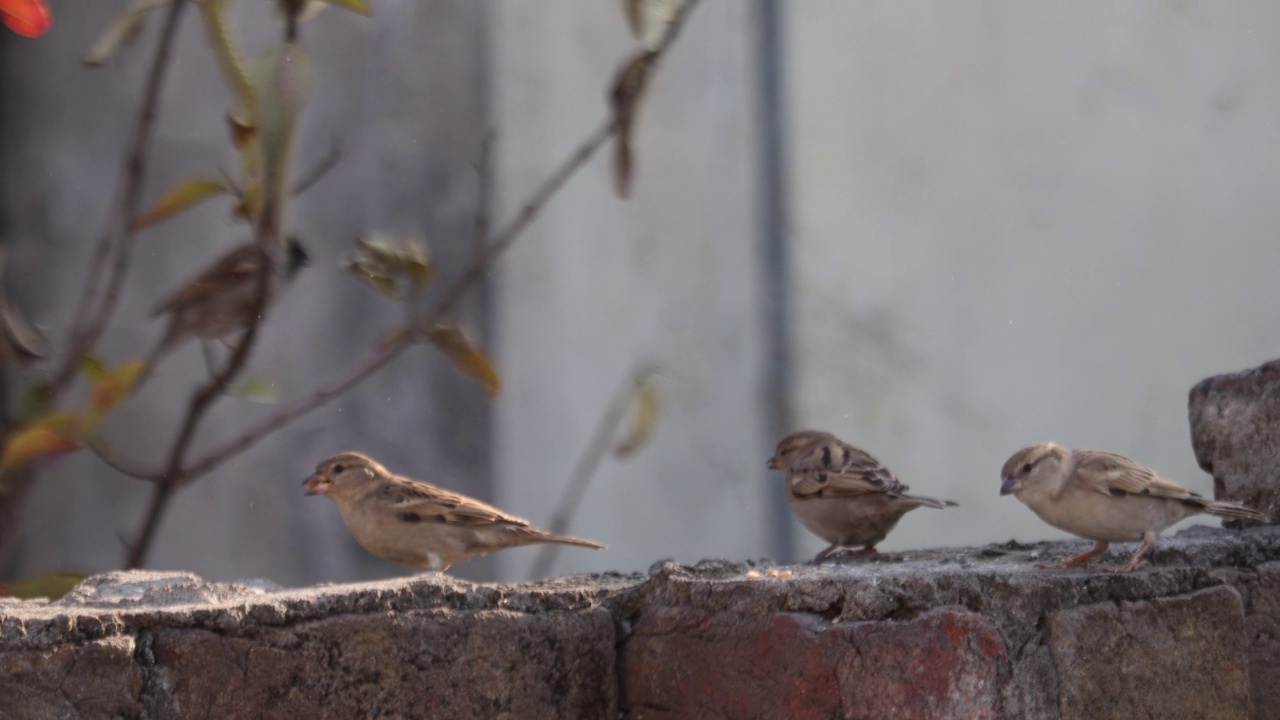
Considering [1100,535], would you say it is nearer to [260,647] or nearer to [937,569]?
[937,569]

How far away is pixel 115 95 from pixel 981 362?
9.80 ft

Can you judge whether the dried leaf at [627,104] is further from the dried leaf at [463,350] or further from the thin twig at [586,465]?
the thin twig at [586,465]

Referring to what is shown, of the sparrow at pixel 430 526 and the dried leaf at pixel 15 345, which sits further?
the dried leaf at pixel 15 345

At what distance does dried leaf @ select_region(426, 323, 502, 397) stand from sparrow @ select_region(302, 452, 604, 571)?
448mm

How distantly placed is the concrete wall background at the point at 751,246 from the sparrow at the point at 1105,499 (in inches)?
92.7

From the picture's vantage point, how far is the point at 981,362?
4.86 m

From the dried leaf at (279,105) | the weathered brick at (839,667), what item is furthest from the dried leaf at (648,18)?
the weathered brick at (839,667)

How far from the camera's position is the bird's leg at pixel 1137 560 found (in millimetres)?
2061

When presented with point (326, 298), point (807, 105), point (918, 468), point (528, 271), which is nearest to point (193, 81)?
point (326, 298)

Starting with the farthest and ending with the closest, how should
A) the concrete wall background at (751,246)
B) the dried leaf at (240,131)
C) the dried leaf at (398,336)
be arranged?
the concrete wall background at (751,246)
the dried leaf at (398,336)
the dried leaf at (240,131)

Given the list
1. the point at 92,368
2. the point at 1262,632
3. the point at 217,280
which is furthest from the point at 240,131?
the point at 1262,632

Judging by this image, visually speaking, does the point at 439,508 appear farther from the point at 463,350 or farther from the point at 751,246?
the point at 751,246

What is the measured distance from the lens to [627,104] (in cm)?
336

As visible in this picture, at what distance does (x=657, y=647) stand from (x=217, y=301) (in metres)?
1.85
